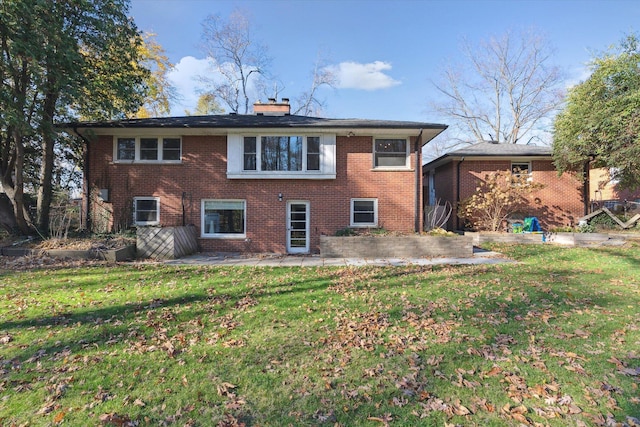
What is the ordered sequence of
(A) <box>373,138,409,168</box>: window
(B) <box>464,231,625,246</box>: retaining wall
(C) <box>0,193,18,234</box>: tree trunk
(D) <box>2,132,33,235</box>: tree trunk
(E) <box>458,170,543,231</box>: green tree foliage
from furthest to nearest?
(E) <box>458,170,543,231</box>: green tree foliage
(A) <box>373,138,409,168</box>: window
(B) <box>464,231,625,246</box>: retaining wall
(C) <box>0,193,18,234</box>: tree trunk
(D) <box>2,132,33,235</box>: tree trunk

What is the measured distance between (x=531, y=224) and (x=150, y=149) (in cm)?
1599

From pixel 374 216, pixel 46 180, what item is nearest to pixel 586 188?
pixel 374 216

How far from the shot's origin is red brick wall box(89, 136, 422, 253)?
12.6 meters

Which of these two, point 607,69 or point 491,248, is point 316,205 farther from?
point 607,69

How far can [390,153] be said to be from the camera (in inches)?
503

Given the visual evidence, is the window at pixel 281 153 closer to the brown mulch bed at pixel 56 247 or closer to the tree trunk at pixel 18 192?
the brown mulch bed at pixel 56 247

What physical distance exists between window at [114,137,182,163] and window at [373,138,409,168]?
770 centimetres

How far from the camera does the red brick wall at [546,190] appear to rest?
15.1 metres

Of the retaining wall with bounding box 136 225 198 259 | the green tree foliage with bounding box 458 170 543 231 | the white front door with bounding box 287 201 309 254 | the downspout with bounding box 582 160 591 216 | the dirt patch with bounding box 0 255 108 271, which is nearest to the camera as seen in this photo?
the dirt patch with bounding box 0 255 108 271

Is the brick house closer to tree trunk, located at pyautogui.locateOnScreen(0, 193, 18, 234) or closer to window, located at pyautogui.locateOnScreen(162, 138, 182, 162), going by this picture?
window, located at pyautogui.locateOnScreen(162, 138, 182, 162)

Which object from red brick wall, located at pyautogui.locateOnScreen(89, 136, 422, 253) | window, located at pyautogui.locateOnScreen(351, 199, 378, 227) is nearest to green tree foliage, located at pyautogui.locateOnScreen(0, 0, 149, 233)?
red brick wall, located at pyautogui.locateOnScreen(89, 136, 422, 253)

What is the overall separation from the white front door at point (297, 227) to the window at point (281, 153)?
143 cm

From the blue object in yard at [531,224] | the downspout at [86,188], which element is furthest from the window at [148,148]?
the blue object in yard at [531,224]

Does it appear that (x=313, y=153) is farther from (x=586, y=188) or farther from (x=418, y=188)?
(x=586, y=188)
